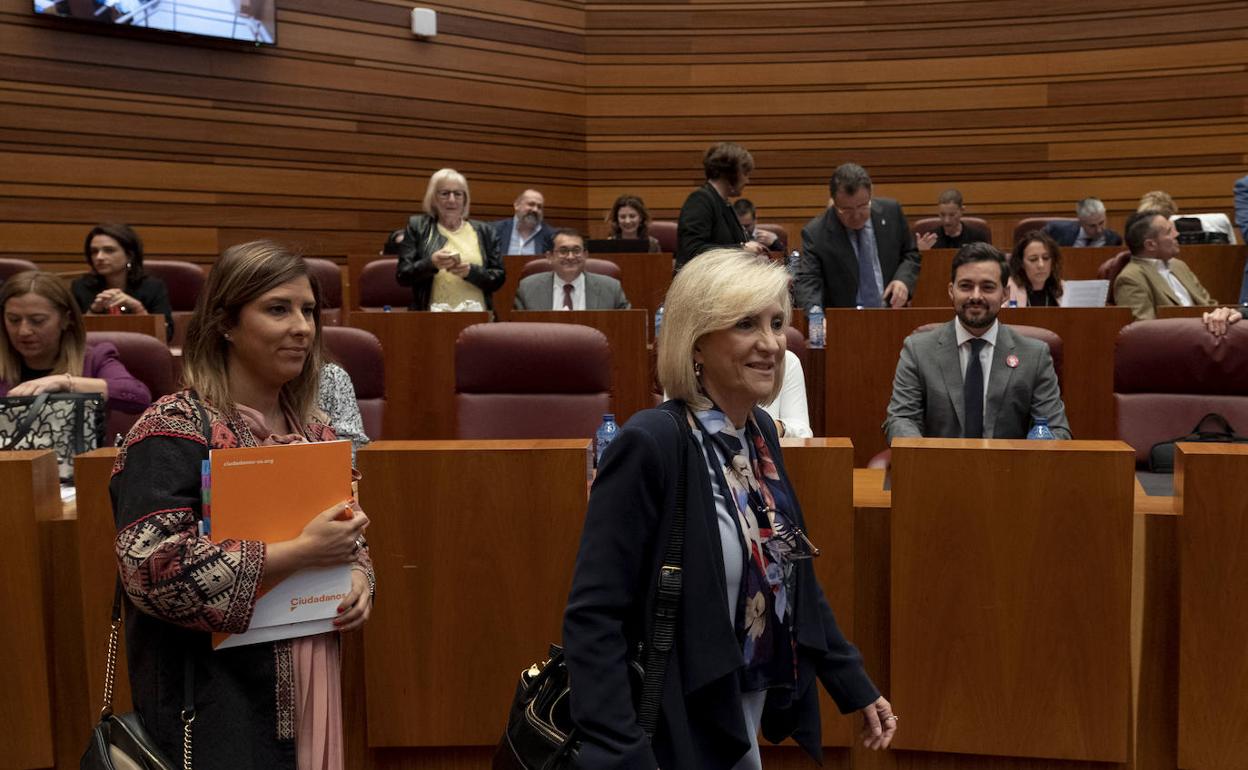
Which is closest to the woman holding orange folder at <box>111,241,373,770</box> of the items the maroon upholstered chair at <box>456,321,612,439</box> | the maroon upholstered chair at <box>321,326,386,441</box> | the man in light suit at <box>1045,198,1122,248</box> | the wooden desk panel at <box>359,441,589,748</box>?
the wooden desk panel at <box>359,441,589,748</box>

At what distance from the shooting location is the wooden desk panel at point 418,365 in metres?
4.04

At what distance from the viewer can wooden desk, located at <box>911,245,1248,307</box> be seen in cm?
564

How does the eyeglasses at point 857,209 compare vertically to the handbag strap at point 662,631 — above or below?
above

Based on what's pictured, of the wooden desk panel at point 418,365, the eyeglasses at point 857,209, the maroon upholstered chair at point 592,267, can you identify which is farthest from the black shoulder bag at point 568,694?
the maroon upholstered chair at point 592,267

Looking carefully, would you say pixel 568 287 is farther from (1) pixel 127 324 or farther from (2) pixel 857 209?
(1) pixel 127 324

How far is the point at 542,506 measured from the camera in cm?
205

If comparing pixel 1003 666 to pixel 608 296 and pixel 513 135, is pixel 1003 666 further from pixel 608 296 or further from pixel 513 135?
pixel 513 135

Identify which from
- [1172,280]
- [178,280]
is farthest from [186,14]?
[1172,280]

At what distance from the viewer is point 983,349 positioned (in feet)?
9.96

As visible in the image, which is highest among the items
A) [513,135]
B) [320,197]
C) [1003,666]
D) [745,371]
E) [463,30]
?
[463,30]

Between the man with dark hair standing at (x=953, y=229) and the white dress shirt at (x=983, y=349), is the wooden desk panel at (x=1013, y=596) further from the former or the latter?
the man with dark hair standing at (x=953, y=229)

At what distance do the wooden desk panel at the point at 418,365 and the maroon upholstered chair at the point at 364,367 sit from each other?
18.7 inches

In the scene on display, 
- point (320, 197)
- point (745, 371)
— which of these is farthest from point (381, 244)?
point (745, 371)

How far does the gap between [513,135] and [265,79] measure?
6.37 feet
